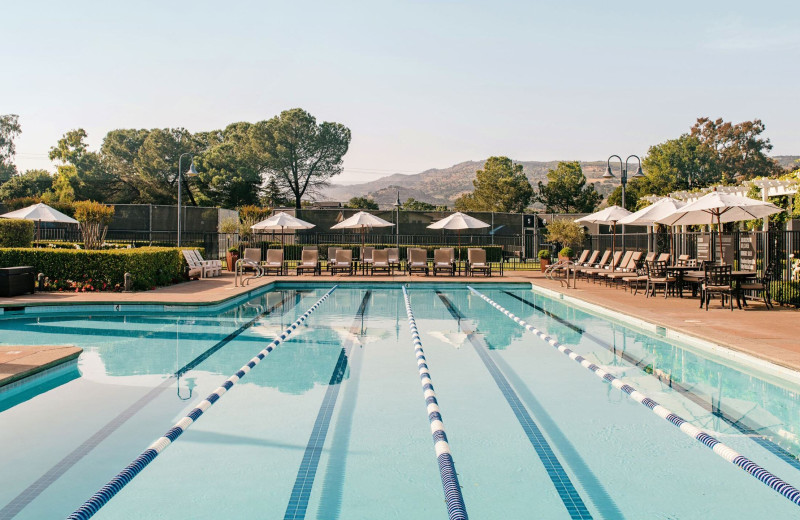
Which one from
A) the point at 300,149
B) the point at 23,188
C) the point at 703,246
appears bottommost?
the point at 703,246

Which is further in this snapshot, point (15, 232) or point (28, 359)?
point (15, 232)

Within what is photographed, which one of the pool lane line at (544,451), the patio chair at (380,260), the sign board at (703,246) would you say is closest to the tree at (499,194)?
the patio chair at (380,260)

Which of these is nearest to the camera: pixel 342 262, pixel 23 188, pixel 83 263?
pixel 83 263

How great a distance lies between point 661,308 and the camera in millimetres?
10430

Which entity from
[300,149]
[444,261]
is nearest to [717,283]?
[444,261]

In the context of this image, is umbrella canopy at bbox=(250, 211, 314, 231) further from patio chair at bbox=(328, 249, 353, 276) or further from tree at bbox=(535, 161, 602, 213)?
tree at bbox=(535, 161, 602, 213)

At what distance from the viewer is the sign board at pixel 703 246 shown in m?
15.3

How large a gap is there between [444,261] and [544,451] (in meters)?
14.4

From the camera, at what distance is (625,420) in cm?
498

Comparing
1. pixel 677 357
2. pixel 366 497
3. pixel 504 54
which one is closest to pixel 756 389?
pixel 677 357

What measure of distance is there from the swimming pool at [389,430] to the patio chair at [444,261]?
9.58 meters

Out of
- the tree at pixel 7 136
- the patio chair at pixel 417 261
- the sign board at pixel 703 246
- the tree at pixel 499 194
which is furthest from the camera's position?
the tree at pixel 7 136

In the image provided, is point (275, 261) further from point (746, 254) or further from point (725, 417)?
point (725, 417)

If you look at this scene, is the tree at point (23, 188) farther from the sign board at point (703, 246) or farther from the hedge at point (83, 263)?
the sign board at point (703, 246)
